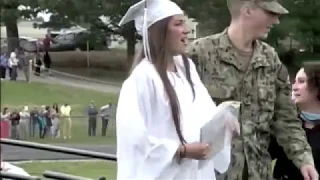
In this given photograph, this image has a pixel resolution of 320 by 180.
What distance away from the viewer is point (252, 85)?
3607mm

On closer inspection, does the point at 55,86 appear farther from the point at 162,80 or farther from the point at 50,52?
the point at 162,80

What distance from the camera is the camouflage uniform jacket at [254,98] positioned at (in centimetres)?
361

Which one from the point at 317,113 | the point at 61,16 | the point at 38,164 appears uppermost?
the point at 317,113

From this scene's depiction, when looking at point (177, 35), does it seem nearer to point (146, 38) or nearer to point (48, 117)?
point (146, 38)

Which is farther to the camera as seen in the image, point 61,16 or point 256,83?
point 61,16

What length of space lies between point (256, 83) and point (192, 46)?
29 centimetres

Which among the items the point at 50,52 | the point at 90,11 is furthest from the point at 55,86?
the point at 90,11

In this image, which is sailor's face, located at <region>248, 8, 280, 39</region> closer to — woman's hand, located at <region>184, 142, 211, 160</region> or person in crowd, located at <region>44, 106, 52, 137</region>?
woman's hand, located at <region>184, 142, 211, 160</region>

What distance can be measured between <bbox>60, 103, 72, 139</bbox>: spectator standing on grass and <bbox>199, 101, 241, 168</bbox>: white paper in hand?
687 inches

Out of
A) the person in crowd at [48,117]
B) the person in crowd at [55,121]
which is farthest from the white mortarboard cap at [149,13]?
the person in crowd at [48,117]

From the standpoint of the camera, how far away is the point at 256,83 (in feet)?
11.8

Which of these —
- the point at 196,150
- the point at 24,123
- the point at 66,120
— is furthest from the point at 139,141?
the point at 66,120

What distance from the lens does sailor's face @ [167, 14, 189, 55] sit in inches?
130

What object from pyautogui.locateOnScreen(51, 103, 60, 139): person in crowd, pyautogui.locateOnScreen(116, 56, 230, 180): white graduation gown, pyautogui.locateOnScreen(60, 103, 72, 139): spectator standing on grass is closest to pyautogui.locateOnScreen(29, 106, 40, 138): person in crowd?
pyautogui.locateOnScreen(51, 103, 60, 139): person in crowd
